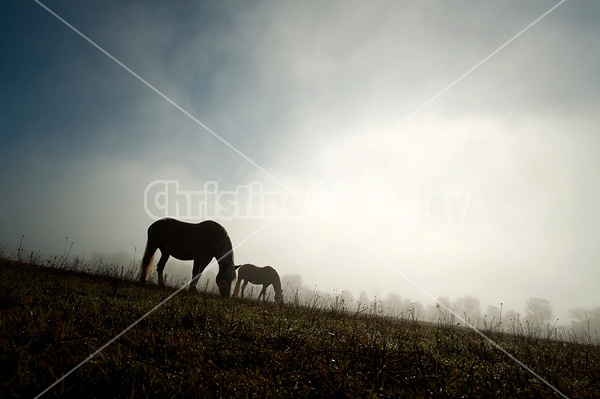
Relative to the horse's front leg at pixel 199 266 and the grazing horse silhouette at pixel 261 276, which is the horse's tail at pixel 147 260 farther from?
the grazing horse silhouette at pixel 261 276

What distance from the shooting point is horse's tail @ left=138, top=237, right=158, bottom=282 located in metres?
13.1

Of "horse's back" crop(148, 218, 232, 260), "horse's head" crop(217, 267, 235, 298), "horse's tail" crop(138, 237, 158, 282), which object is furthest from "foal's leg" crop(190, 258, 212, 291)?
"horse's tail" crop(138, 237, 158, 282)

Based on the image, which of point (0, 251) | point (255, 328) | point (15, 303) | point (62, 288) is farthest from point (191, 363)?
point (0, 251)

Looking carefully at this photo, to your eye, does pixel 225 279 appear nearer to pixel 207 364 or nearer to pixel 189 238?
pixel 189 238

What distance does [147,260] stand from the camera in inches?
543

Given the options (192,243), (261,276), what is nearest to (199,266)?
(192,243)

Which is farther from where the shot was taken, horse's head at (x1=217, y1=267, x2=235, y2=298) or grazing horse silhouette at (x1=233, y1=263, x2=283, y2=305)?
grazing horse silhouette at (x1=233, y1=263, x2=283, y2=305)

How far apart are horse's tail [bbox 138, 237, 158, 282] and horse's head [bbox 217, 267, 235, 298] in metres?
3.46

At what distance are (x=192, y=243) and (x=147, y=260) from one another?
7.73ft

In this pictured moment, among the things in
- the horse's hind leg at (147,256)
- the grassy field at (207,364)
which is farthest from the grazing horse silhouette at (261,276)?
the grassy field at (207,364)

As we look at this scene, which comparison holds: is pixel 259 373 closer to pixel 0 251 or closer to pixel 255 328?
pixel 255 328

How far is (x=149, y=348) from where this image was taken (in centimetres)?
301

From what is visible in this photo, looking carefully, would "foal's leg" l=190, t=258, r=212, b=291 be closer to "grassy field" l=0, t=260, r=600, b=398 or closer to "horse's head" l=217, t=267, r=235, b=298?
"horse's head" l=217, t=267, r=235, b=298

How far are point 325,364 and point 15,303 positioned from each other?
5066 millimetres
